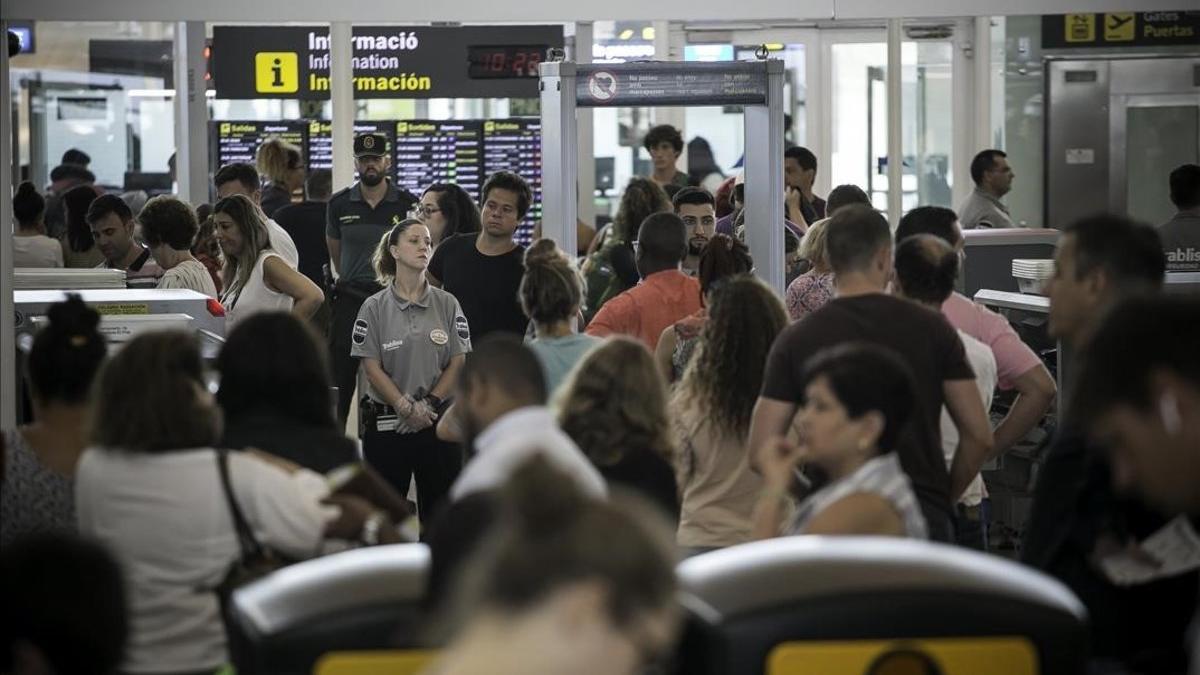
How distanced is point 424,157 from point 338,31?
1.79 meters

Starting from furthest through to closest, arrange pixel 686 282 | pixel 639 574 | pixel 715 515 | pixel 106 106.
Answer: pixel 106 106 < pixel 686 282 < pixel 715 515 < pixel 639 574

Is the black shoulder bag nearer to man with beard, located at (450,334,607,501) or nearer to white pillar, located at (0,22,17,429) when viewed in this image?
man with beard, located at (450,334,607,501)

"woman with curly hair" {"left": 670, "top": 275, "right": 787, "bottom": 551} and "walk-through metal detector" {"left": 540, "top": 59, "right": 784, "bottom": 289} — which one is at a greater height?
"walk-through metal detector" {"left": 540, "top": 59, "right": 784, "bottom": 289}

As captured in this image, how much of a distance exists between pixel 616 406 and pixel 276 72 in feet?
27.1

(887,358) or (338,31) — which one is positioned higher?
(338,31)

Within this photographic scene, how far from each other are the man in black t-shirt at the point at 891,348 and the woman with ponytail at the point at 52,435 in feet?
5.29

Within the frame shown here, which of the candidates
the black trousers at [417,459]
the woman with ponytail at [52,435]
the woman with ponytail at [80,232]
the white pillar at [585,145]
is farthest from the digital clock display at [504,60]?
the woman with ponytail at [52,435]

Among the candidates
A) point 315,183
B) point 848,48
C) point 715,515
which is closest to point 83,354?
point 715,515

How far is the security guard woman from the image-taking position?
6.71 m

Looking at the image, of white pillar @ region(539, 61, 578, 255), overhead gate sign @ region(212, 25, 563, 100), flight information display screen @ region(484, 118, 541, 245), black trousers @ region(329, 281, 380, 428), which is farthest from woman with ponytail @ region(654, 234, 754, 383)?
flight information display screen @ region(484, 118, 541, 245)

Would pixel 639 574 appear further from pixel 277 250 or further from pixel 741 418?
pixel 277 250

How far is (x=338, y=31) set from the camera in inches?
436

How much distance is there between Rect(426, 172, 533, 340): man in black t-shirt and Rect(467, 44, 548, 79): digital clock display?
4.54 meters

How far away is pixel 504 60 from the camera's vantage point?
11898 millimetres
